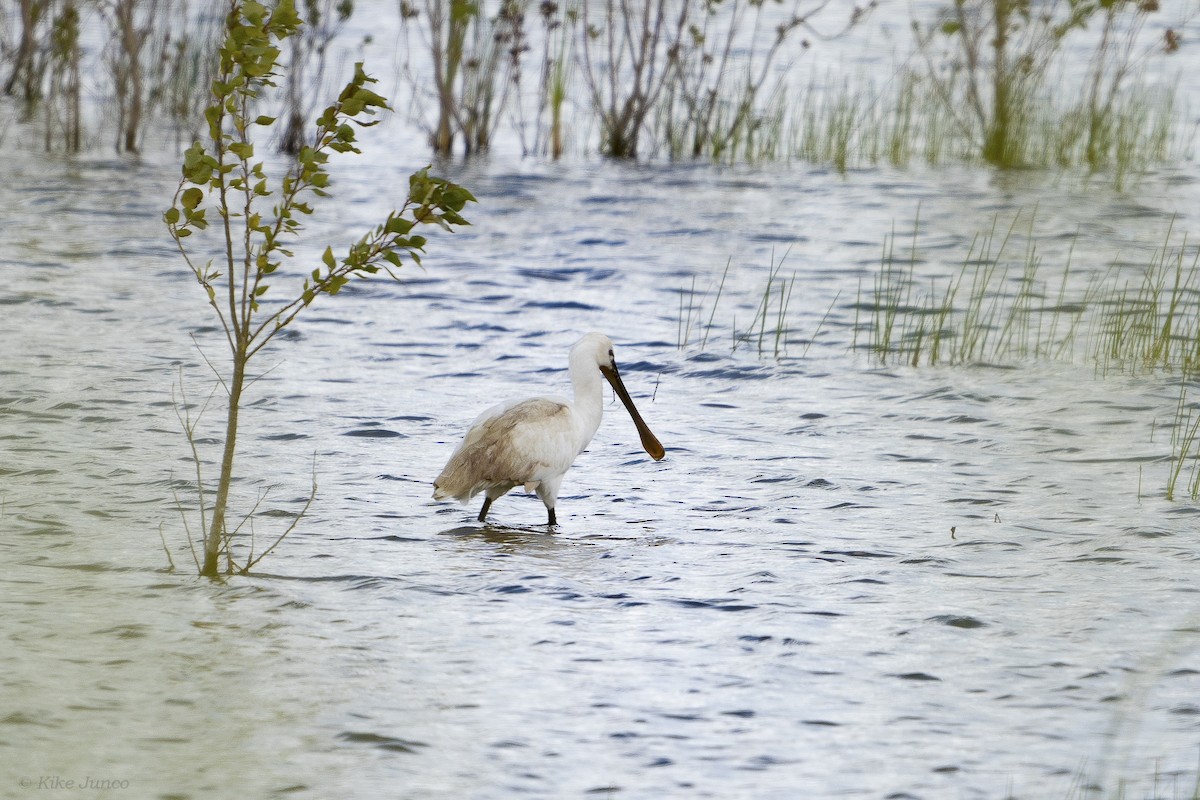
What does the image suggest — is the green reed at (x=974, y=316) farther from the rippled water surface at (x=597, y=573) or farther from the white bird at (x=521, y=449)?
the white bird at (x=521, y=449)

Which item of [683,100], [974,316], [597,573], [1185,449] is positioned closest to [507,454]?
[597,573]

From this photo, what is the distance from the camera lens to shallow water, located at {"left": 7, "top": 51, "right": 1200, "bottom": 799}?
430 cm

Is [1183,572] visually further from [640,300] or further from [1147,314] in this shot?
[640,300]

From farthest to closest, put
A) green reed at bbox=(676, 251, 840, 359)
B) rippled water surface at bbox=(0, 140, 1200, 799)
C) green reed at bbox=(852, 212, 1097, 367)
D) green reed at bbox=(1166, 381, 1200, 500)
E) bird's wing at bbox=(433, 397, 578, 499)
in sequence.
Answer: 1. green reed at bbox=(676, 251, 840, 359)
2. green reed at bbox=(852, 212, 1097, 367)
3. green reed at bbox=(1166, 381, 1200, 500)
4. bird's wing at bbox=(433, 397, 578, 499)
5. rippled water surface at bbox=(0, 140, 1200, 799)

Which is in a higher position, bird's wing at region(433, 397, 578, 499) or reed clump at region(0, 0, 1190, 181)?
reed clump at region(0, 0, 1190, 181)

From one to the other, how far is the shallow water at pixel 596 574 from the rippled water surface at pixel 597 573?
0.02m

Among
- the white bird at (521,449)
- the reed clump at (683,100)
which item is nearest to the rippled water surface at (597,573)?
the white bird at (521,449)

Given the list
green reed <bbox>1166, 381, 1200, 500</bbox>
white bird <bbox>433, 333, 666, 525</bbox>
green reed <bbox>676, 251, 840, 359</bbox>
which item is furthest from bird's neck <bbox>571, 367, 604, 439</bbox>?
green reed <bbox>676, 251, 840, 359</bbox>

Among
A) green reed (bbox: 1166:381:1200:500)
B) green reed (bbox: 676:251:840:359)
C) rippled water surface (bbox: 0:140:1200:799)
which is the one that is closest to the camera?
rippled water surface (bbox: 0:140:1200:799)

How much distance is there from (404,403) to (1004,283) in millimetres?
5367

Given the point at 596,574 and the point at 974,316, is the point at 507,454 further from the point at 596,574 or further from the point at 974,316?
the point at 974,316

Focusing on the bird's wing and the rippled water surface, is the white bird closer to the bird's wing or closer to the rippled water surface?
the bird's wing

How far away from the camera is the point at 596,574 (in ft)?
19.4

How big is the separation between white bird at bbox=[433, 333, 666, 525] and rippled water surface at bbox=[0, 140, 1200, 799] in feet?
0.72
